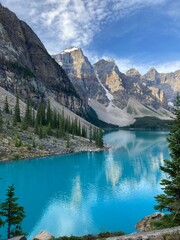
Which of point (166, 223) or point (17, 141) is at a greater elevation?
point (17, 141)

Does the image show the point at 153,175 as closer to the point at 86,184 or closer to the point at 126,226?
the point at 86,184

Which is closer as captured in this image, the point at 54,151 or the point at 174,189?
the point at 174,189

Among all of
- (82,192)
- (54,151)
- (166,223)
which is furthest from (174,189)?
(54,151)

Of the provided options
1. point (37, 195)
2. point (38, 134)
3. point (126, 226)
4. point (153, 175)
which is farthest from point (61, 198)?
point (38, 134)

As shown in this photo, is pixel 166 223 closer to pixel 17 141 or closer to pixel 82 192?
pixel 82 192

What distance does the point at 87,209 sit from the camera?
45.4m

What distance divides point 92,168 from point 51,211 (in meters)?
39.3

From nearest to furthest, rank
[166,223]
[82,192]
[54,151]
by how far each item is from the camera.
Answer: [166,223] → [82,192] → [54,151]

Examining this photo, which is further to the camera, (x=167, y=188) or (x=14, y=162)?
(x=14, y=162)

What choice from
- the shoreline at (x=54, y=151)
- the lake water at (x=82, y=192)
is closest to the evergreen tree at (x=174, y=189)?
the lake water at (x=82, y=192)

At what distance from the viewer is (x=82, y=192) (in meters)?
55.7

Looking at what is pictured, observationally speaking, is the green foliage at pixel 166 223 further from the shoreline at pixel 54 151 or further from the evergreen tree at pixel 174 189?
the shoreline at pixel 54 151

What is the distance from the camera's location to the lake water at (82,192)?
3900 cm

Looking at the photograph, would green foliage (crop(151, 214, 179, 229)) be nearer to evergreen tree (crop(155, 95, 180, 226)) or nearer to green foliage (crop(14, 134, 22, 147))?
evergreen tree (crop(155, 95, 180, 226))
